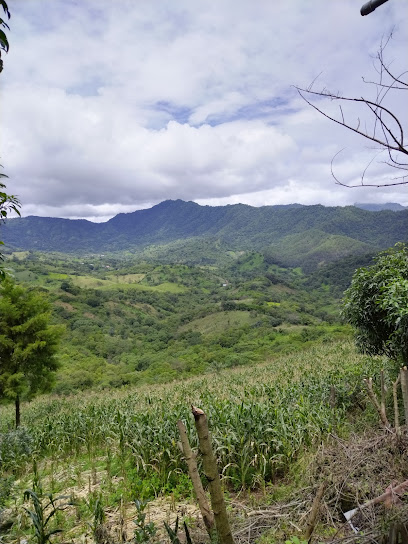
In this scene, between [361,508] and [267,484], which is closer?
[361,508]

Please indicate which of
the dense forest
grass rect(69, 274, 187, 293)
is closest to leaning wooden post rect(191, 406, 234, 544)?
the dense forest

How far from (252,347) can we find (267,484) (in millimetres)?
44961

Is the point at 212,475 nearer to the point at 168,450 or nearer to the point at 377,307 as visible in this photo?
the point at 168,450

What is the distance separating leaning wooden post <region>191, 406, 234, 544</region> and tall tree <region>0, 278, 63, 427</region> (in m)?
9.31

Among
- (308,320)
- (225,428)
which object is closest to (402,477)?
(225,428)

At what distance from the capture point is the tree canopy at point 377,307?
648cm

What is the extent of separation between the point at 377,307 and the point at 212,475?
559 centimetres

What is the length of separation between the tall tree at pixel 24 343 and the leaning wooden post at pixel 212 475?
9.31 m

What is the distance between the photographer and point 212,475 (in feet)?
7.44

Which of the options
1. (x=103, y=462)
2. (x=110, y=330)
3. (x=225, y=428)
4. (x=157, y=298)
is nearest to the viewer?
(x=225, y=428)

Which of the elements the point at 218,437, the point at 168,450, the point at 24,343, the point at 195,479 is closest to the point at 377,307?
the point at 218,437

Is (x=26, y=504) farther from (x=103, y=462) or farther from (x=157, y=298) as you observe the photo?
(x=157, y=298)

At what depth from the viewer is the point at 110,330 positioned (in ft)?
259

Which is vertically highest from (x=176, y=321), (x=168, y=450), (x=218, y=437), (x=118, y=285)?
(x=118, y=285)
